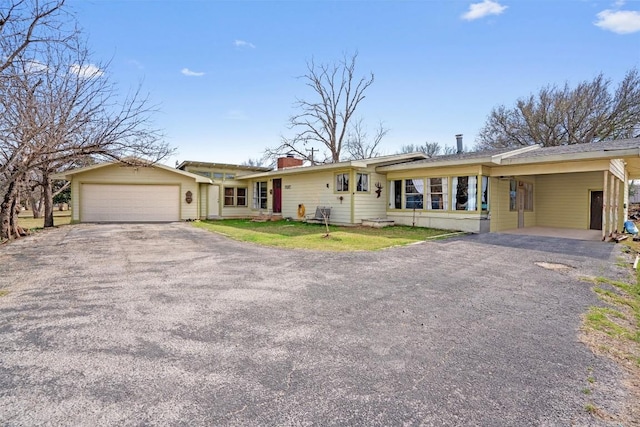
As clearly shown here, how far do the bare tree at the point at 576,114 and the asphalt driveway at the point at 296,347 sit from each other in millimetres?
21736

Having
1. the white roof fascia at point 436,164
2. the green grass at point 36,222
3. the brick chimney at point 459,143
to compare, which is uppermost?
the brick chimney at point 459,143

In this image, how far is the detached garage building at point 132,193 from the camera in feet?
55.4

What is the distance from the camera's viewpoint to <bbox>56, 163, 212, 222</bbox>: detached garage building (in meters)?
16.9

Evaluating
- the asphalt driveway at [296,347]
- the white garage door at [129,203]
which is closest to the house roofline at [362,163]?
the white garage door at [129,203]

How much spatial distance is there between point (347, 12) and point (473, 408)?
52.7 ft

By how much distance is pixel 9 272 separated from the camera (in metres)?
6.01

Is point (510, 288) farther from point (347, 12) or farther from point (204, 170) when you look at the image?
point (204, 170)

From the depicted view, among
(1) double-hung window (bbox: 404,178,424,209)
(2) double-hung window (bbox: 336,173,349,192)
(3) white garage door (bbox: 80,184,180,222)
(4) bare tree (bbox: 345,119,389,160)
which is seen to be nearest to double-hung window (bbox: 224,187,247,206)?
(3) white garage door (bbox: 80,184,180,222)

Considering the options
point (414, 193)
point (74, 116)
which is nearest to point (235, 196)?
point (414, 193)

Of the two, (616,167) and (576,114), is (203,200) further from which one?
(576,114)

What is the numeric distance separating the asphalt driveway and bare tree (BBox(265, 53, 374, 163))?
23.9 metres

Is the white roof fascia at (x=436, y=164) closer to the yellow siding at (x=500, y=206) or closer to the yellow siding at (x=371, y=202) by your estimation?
the yellow siding at (x=371, y=202)

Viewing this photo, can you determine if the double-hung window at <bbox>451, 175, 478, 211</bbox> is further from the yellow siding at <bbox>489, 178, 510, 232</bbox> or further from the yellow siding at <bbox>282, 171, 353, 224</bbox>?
the yellow siding at <bbox>282, 171, 353, 224</bbox>

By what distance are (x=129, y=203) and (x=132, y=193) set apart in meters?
0.56
